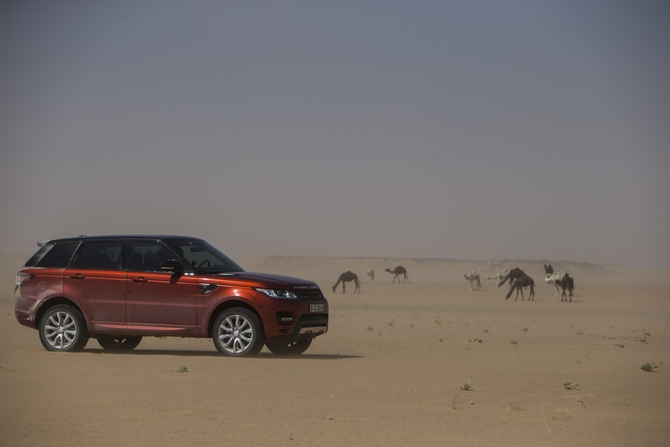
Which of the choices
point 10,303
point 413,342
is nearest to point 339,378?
point 413,342

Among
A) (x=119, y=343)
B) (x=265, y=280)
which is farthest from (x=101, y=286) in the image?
(x=265, y=280)

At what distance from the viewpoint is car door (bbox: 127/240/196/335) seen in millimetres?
14391

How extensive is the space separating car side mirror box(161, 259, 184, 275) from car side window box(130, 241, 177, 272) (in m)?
0.36

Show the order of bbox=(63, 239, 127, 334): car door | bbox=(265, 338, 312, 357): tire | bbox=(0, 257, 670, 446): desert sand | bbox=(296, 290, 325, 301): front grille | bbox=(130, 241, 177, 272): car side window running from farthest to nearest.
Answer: bbox=(265, 338, 312, 357): tire < bbox=(130, 241, 177, 272): car side window < bbox=(63, 239, 127, 334): car door < bbox=(296, 290, 325, 301): front grille < bbox=(0, 257, 670, 446): desert sand

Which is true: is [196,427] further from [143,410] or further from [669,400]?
[669,400]

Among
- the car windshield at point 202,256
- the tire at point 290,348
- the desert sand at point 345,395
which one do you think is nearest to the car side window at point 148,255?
the car windshield at point 202,256

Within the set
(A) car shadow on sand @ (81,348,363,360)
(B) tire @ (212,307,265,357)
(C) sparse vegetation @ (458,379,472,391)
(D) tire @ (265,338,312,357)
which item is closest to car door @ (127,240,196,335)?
(B) tire @ (212,307,265,357)

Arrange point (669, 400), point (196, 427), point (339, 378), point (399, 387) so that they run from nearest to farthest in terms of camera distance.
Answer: point (196, 427), point (669, 400), point (399, 387), point (339, 378)

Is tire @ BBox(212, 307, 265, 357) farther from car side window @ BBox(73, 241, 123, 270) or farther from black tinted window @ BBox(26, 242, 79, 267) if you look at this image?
black tinted window @ BBox(26, 242, 79, 267)

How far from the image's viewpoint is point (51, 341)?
1517 centimetres

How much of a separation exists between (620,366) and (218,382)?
22.8ft

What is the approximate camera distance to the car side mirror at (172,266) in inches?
564

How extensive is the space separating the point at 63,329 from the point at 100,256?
4.49 feet

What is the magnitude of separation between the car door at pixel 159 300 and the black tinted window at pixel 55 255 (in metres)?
1.28
